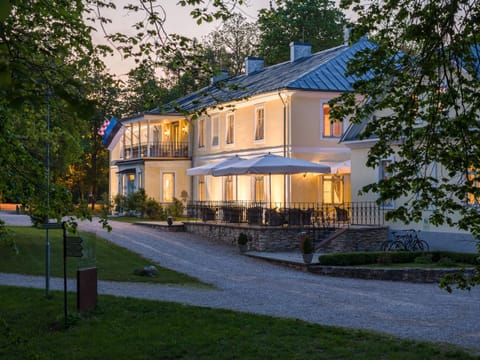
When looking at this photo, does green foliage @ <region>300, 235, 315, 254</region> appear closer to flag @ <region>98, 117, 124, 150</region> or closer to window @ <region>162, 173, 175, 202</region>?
window @ <region>162, 173, 175, 202</region>

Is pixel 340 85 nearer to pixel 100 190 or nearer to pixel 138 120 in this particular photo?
pixel 138 120

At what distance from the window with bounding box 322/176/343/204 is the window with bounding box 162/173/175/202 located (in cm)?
1266

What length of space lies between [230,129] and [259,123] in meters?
3.26

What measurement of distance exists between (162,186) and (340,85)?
14118mm

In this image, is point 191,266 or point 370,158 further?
point 191,266

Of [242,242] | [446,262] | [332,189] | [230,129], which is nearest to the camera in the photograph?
[446,262]

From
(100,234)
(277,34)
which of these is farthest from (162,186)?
(277,34)

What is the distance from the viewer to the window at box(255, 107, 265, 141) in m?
33.2

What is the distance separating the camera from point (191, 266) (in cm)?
2098

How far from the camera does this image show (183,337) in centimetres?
1067

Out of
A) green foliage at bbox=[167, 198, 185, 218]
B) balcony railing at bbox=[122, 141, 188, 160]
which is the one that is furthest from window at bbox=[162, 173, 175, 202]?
green foliage at bbox=[167, 198, 185, 218]

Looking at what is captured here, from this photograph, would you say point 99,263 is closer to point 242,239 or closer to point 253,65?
point 242,239

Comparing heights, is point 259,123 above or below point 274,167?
above

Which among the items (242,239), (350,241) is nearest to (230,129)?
(242,239)
